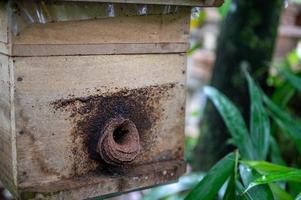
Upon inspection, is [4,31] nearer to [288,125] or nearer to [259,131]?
[259,131]

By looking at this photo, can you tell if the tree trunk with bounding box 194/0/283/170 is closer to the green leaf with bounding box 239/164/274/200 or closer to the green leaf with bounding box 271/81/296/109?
the green leaf with bounding box 271/81/296/109

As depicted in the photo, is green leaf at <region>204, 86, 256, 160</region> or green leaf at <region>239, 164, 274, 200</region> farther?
green leaf at <region>204, 86, 256, 160</region>

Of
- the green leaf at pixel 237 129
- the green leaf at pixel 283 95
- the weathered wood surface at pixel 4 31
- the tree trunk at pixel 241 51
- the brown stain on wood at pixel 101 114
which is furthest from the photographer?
the tree trunk at pixel 241 51

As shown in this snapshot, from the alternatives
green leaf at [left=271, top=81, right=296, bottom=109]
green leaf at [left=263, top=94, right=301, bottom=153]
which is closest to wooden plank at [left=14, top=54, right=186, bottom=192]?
green leaf at [left=263, top=94, right=301, bottom=153]

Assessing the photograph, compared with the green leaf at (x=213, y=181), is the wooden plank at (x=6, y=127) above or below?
above

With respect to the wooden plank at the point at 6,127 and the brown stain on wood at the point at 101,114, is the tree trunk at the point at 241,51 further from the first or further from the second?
the wooden plank at the point at 6,127

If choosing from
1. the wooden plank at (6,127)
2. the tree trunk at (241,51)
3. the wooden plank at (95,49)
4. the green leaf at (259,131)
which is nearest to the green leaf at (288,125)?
the green leaf at (259,131)

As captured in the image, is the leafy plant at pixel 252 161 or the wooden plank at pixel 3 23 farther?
the leafy plant at pixel 252 161

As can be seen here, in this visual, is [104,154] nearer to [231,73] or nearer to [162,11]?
[162,11]
